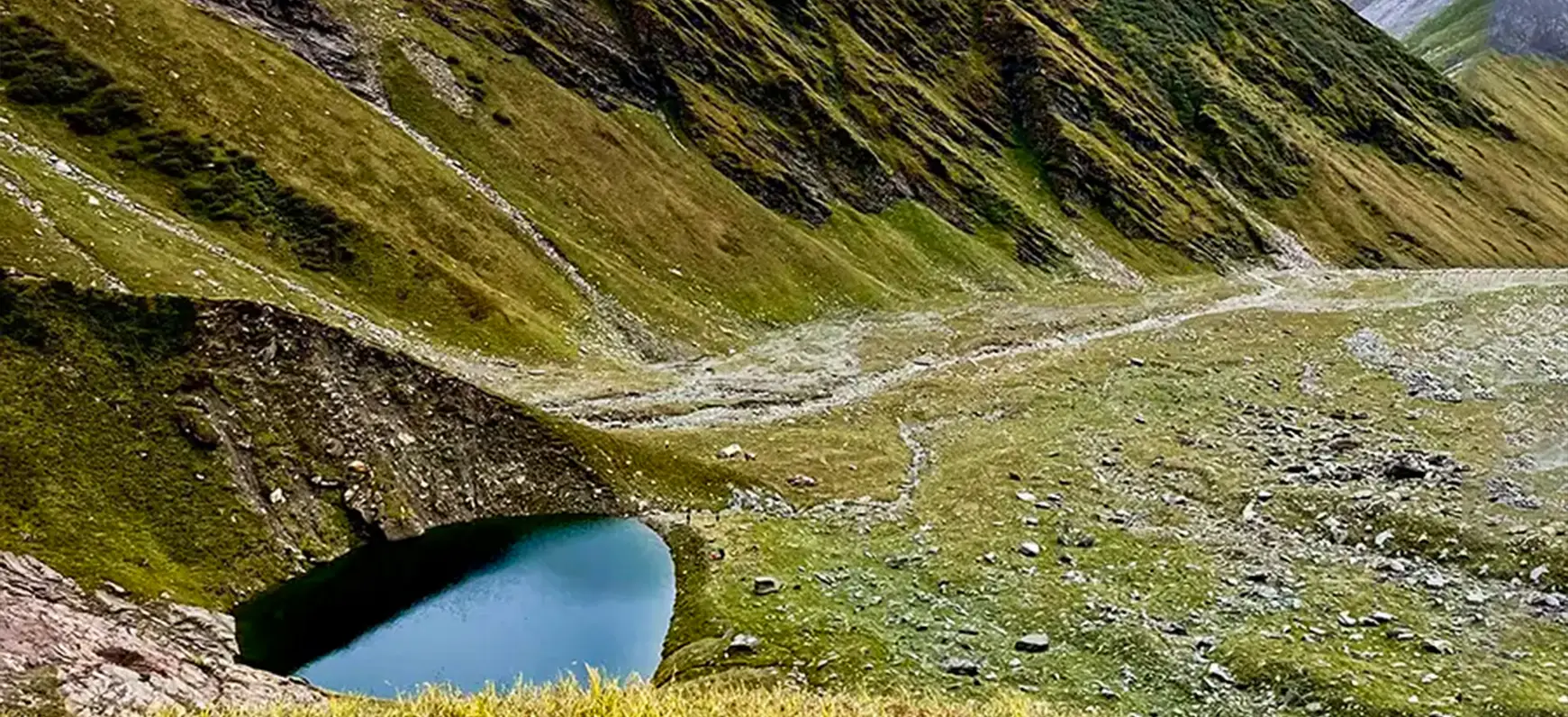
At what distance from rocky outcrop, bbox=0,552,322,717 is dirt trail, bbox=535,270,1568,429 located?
29.8 metres

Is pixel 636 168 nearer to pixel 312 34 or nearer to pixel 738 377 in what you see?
pixel 312 34

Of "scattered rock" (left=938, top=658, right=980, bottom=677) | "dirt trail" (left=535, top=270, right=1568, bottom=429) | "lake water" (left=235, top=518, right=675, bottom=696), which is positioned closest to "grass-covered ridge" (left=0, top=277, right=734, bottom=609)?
"lake water" (left=235, top=518, right=675, bottom=696)

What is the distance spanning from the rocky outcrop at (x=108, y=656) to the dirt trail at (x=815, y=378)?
97.8 feet

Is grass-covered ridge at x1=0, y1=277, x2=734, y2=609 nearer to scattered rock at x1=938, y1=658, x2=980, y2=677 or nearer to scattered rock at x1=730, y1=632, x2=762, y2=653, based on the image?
scattered rock at x1=730, y1=632, x2=762, y2=653

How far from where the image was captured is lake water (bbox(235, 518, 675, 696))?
34438 mm

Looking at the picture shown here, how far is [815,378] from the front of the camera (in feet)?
244

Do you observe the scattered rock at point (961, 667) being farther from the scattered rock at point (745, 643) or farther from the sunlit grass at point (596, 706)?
the sunlit grass at point (596, 706)

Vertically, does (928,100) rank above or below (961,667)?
above

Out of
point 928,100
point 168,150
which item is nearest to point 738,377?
point 168,150

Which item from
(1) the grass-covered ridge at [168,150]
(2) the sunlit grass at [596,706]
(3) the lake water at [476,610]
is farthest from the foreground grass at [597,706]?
(1) the grass-covered ridge at [168,150]

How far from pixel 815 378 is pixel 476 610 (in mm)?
38087

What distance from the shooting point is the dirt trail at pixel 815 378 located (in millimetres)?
62125

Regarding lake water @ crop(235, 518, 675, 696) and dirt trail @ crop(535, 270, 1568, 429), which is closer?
lake water @ crop(235, 518, 675, 696)

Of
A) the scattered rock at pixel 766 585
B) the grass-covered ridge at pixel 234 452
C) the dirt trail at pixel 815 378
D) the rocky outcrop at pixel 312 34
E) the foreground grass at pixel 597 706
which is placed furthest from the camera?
the rocky outcrop at pixel 312 34
